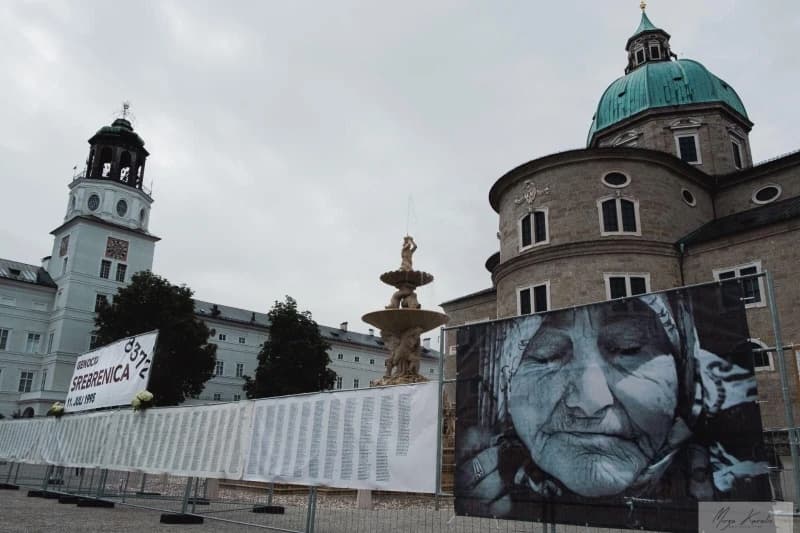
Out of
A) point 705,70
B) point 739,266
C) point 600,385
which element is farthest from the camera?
point 705,70

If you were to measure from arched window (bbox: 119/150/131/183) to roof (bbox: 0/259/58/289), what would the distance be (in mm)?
11446

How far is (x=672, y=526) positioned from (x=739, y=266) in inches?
872

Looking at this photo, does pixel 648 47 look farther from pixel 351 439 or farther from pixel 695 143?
pixel 351 439

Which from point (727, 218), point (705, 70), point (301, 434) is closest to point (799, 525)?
point (301, 434)

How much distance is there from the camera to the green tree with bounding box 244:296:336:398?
146ft

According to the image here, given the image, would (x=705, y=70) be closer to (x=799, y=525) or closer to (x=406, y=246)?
(x=406, y=246)

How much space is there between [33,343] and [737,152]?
5628 cm

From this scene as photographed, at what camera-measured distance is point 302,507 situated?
13422mm

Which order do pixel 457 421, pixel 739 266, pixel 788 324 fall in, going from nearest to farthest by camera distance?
pixel 457 421
pixel 788 324
pixel 739 266

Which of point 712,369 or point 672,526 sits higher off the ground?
point 712,369

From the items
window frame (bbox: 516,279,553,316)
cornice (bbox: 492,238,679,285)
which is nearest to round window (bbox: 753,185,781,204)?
cornice (bbox: 492,238,679,285)

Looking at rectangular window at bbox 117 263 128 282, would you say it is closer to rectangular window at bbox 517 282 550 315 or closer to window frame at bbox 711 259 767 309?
rectangular window at bbox 517 282 550 315

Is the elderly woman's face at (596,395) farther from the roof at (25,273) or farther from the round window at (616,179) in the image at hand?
the roof at (25,273)

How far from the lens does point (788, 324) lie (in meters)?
21.7
